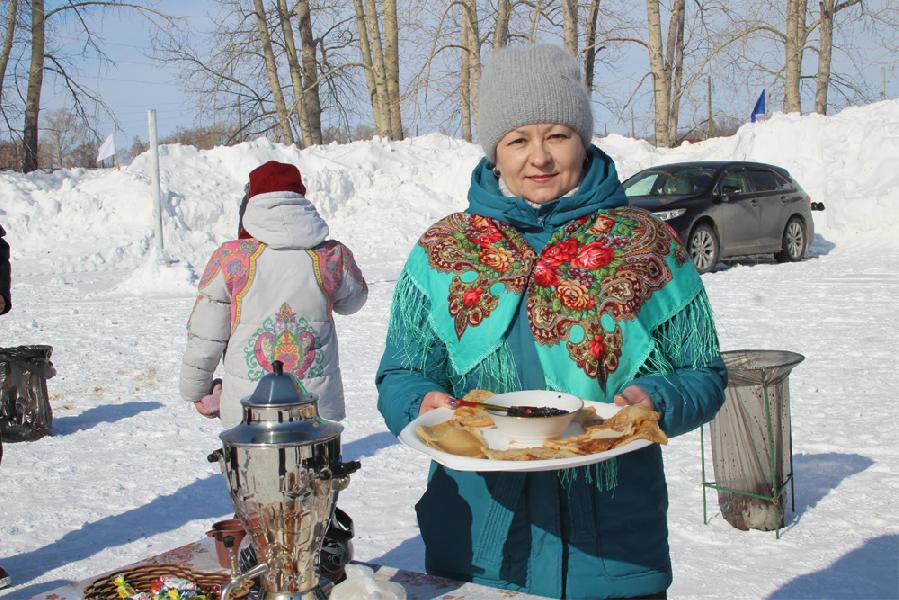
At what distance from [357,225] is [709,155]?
9559mm

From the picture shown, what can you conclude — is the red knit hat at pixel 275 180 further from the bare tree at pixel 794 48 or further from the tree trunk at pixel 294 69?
the tree trunk at pixel 294 69

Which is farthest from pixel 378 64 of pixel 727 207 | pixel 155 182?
pixel 727 207

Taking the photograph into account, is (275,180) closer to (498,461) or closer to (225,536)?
(225,536)

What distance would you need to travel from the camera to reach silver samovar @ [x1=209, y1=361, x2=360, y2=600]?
1.84 meters

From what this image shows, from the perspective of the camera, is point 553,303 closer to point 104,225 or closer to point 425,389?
point 425,389

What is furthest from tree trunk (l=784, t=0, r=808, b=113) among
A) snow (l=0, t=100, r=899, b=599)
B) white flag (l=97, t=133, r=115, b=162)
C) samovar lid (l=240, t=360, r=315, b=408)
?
samovar lid (l=240, t=360, r=315, b=408)

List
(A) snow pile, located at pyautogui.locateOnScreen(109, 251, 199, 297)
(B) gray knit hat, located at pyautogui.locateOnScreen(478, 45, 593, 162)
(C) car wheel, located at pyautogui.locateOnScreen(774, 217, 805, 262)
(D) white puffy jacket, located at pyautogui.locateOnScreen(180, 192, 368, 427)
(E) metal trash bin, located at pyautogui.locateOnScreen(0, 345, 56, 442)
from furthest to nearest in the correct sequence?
(C) car wheel, located at pyautogui.locateOnScreen(774, 217, 805, 262) → (A) snow pile, located at pyautogui.locateOnScreen(109, 251, 199, 297) → (E) metal trash bin, located at pyautogui.locateOnScreen(0, 345, 56, 442) → (D) white puffy jacket, located at pyautogui.locateOnScreen(180, 192, 368, 427) → (B) gray knit hat, located at pyautogui.locateOnScreen(478, 45, 593, 162)

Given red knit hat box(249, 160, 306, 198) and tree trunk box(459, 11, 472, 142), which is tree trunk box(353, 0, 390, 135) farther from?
red knit hat box(249, 160, 306, 198)

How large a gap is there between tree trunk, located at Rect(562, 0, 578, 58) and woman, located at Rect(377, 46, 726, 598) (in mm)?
23472

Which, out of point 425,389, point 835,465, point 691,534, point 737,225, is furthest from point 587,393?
point 737,225

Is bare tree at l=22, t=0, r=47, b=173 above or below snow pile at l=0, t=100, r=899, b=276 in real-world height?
above

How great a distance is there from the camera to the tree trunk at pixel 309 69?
95.7ft

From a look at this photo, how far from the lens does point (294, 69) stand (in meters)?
29.5

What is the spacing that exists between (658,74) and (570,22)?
3.03 metres
